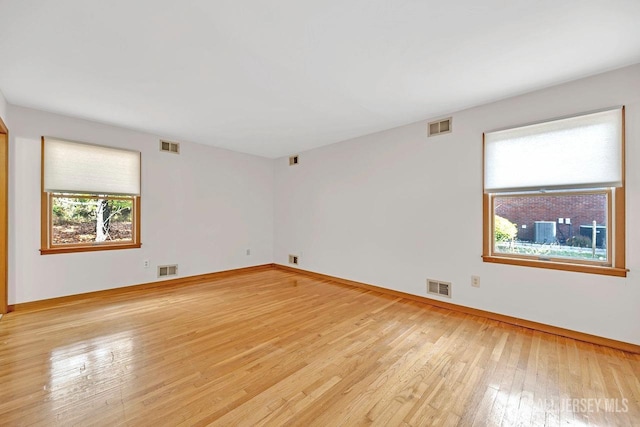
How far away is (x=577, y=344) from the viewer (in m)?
2.33

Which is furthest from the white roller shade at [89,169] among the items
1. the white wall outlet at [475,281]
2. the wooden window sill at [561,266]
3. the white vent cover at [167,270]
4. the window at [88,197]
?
the wooden window sill at [561,266]

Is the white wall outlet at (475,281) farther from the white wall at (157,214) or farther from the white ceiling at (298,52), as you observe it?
the white wall at (157,214)

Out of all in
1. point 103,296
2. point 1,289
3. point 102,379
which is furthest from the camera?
point 103,296

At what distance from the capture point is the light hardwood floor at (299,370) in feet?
4.98

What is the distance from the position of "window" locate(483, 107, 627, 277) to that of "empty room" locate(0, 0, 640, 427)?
0.02 metres

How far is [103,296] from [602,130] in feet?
20.3

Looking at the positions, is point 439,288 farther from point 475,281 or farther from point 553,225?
point 553,225

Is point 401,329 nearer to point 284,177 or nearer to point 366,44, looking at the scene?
point 366,44

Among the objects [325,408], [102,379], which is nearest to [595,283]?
[325,408]

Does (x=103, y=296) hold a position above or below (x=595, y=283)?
below

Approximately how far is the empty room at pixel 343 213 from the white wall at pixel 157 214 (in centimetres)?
3

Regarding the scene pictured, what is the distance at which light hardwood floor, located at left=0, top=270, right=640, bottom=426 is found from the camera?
152 cm

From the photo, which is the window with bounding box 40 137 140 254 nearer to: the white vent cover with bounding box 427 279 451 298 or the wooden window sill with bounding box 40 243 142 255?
the wooden window sill with bounding box 40 243 142 255

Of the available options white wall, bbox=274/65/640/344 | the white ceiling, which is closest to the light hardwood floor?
white wall, bbox=274/65/640/344
